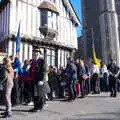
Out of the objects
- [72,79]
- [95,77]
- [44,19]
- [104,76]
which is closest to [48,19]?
[44,19]

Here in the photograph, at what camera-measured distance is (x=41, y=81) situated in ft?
28.4

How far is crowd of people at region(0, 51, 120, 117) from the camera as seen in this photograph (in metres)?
8.23

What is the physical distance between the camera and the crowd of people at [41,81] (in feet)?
27.0

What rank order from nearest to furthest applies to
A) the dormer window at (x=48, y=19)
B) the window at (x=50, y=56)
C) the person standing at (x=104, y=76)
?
the person standing at (x=104, y=76), the dormer window at (x=48, y=19), the window at (x=50, y=56)

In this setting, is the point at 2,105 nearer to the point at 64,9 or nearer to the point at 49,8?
the point at 49,8

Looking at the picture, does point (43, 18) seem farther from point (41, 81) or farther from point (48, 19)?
point (41, 81)

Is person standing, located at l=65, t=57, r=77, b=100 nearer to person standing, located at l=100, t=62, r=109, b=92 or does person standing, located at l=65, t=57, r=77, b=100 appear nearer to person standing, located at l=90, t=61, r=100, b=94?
person standing, located at l=90, t=61, r=100, b=94

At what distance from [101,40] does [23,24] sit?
256 feet

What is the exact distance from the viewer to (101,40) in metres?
98.1

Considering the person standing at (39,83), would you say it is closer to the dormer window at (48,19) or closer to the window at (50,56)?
the dormer window at (48,19)

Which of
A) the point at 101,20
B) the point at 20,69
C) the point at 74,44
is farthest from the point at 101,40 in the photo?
the point at 20,69

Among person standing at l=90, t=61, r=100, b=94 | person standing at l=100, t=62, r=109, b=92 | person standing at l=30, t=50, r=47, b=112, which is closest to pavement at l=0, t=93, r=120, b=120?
person standing at l=30, t=50, r=47, b=112

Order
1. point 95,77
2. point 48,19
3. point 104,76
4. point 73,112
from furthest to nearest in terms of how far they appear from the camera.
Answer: point 48,19 < point 104,76 < point 95,77 < point 73,112

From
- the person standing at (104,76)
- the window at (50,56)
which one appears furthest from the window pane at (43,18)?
the person standing at (104,76)
